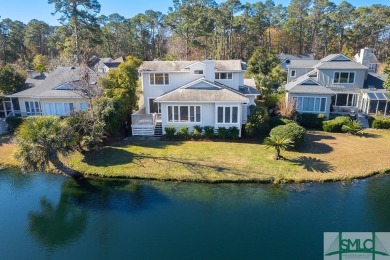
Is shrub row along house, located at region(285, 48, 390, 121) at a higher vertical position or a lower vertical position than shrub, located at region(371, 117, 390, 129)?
higher

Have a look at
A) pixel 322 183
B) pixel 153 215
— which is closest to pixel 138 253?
pixel 153 215

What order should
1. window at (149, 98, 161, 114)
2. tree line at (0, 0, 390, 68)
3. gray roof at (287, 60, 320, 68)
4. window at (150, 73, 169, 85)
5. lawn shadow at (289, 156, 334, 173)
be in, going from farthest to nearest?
tree line at (0, 0, 390, 68) < gray roof at (287, 60, 320, 68) < window at (149, 98, 161, 114) < window at (150, 73, 169, 85) < lawn shadow at (289, 156, 334, 173)

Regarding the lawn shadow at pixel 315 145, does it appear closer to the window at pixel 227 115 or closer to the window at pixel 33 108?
the window at pixel 227 115

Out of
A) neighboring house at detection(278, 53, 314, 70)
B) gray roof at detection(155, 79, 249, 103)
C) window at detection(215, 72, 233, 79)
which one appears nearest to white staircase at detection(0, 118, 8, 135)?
gray roof at detection(155, 79, 249, 103)

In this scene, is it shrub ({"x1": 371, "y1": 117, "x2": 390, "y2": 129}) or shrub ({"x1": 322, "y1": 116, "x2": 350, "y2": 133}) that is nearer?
shrub ({"x1": 322, "y1": 116, "x2": 350, "y2": 133})

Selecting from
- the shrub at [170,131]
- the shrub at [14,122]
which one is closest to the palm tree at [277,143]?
the shrub at [170,131]

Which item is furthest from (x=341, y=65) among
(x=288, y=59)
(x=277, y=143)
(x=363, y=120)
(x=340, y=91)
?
(x=288, y=59)

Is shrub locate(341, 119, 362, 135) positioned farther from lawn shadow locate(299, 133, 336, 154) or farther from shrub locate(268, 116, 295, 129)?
shrub locate(268, 116, 295, 129)
